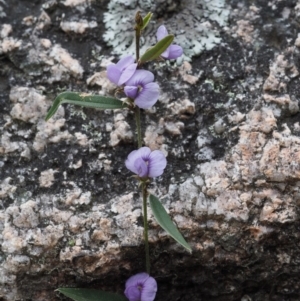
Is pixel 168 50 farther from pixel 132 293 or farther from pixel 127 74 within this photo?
pixel 132 293

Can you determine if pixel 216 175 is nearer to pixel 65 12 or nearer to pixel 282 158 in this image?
pixel 282 158

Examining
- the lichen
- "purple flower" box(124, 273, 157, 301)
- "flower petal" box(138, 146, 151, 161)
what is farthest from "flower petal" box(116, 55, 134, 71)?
"purple flower" box(124, 273, 157, 301)

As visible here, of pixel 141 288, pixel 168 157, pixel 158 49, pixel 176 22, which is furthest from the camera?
pixel 176 22

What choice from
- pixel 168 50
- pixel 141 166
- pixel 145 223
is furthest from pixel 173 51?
pixel 145 223

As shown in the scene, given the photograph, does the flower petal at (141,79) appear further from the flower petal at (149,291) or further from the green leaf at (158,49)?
the flower petal at (149,291)

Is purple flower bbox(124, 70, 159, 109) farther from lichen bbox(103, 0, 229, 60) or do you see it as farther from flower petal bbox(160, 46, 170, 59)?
lichen bbox(103, 0, 229, 60)

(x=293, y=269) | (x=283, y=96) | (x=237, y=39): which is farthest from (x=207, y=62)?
(x=293, y=269)

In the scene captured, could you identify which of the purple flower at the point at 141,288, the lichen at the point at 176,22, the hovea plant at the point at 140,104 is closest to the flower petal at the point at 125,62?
the hovea plant at the point at 140,104
